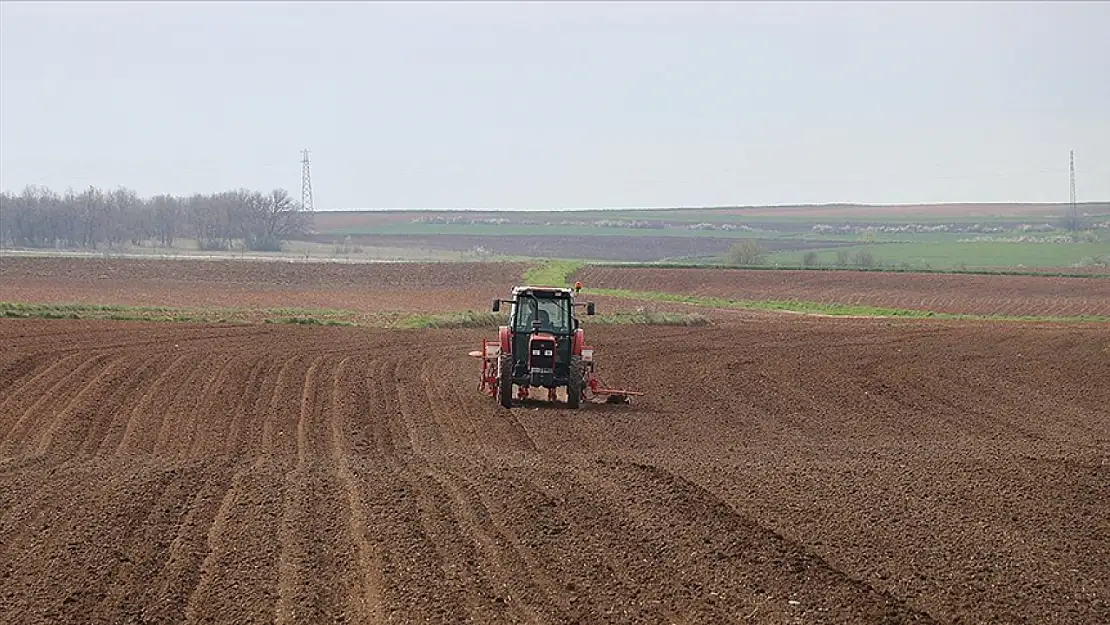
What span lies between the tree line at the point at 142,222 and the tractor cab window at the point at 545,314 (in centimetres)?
9564

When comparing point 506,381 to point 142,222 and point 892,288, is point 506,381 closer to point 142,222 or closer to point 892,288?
point 892,288

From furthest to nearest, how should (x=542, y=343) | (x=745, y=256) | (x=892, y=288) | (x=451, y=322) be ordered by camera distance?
(x=745, y=256), (x=892, y=288), (x=451, y=322), (x=542, y=343)

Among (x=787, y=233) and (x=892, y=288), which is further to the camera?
(x=787, y=233)

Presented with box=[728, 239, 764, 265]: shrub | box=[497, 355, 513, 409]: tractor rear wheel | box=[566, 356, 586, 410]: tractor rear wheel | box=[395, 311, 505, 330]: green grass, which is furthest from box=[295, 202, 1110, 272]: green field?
box=[497, 355, 513, 409]: tractor rear wheel

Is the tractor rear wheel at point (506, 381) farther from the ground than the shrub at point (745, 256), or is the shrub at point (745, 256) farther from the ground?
the shrub at point (745, 256)

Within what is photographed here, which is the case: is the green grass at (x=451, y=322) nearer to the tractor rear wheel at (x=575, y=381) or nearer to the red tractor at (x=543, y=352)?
the red tractor at (x=543, y=352)

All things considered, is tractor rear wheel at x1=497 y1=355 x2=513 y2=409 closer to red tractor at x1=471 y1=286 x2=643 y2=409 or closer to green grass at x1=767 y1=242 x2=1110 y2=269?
red tractor at x1=471 y1=286 x2=643 y2=409

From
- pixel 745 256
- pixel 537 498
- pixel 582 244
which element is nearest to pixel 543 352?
pixel 537 498

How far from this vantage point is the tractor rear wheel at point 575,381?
21031 mm

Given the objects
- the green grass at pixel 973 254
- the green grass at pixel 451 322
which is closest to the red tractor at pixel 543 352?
the green grass at pixel 451 322

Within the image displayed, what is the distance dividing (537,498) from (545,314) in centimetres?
900

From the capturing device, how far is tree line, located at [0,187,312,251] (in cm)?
11838

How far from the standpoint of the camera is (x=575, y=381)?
21.0m

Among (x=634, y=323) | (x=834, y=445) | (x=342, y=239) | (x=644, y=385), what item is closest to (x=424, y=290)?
(x=634, y=323)
